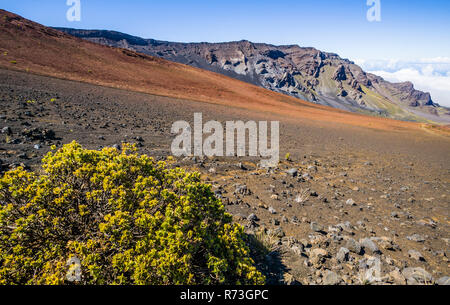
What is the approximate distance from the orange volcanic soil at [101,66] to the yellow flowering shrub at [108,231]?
779 inches

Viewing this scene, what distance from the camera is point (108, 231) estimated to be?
5.83 feet

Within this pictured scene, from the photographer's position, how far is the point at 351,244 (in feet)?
11.3

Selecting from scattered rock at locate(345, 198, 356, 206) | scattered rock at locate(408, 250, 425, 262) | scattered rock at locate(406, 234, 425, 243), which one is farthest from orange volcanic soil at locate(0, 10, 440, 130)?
scattered rock at locate(408, 250, 425, 262)

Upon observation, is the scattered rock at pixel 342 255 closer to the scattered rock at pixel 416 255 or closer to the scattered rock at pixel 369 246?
the scattered rock at pixel 369 246

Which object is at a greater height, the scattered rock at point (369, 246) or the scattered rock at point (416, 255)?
the scattered rock at point (369, 246)

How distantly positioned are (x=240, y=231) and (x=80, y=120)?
8.33 metres

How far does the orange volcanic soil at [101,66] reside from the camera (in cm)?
1964

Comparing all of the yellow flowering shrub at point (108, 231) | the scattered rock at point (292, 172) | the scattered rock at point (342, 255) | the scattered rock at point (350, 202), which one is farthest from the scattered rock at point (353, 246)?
the scattered rock at point (292, 172)

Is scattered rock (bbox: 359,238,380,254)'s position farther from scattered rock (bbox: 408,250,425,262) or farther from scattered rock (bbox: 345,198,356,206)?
scattered rock (bbox: 345,198,356,206)

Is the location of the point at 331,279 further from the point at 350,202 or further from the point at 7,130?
the point at 7,130

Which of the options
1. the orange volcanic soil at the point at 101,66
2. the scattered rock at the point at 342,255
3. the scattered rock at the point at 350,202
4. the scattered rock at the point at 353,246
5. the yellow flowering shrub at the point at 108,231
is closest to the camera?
the yellow flowering shrub at the point at 108,231

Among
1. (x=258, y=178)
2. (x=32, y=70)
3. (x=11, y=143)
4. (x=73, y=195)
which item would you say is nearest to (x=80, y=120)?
(x=11, y=143)

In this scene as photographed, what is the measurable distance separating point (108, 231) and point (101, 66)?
94.9 feet

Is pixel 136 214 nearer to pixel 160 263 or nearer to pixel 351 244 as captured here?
pixel 160 263
